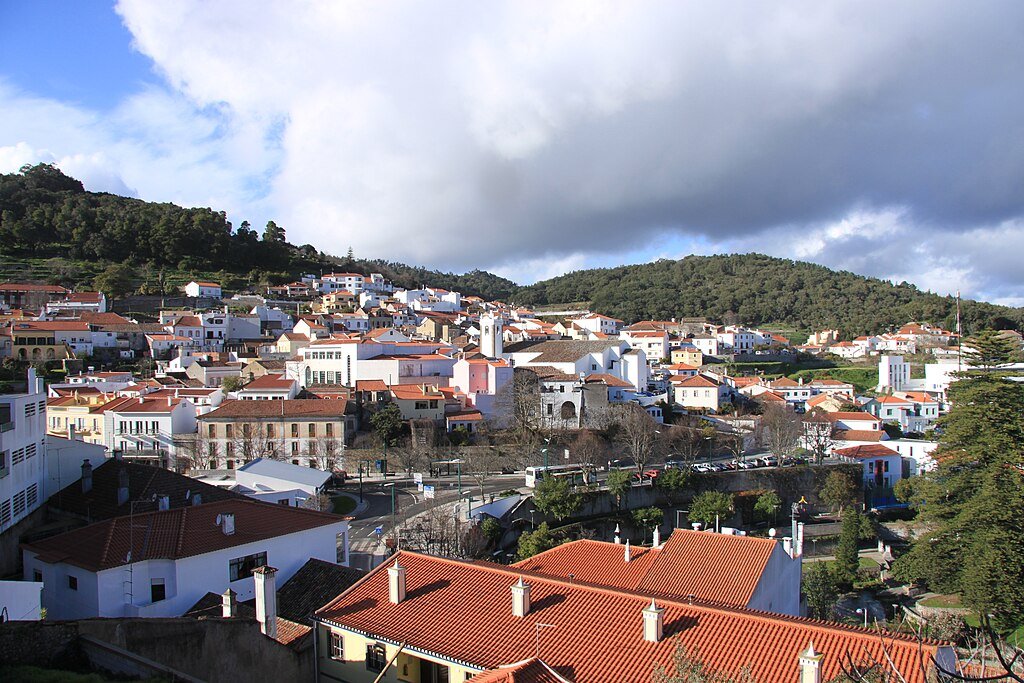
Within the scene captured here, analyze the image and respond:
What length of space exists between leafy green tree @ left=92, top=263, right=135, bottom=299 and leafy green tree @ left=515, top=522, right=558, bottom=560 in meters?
56.0

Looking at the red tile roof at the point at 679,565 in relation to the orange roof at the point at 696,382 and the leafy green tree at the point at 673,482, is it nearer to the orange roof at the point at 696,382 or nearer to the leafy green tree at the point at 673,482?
the leafy green tree at the point at 673,482

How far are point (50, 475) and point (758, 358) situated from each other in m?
72.0

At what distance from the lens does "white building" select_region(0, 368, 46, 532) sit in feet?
52.1

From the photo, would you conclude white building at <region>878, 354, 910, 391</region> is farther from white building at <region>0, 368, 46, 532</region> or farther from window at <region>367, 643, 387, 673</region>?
white building at <region>0, 368, 46, 532</region>

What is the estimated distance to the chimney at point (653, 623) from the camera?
1009cm

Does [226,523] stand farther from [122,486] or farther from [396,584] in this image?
[122,486]

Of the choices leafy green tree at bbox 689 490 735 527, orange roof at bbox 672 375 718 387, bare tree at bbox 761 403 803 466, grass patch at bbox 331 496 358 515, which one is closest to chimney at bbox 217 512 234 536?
grass patch at bbox 331 496 358 515

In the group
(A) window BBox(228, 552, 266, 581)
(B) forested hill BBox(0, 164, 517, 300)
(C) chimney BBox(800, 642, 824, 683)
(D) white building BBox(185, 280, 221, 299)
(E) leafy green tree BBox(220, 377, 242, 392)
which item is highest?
(B) forested hill BBox(0, 164, 517, 300)

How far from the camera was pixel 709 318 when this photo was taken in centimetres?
10888

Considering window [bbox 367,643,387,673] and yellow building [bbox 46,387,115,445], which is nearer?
window [bbox 367,643,387,673]

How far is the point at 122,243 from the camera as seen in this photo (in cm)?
7750

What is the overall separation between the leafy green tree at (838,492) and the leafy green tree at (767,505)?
4380 mm

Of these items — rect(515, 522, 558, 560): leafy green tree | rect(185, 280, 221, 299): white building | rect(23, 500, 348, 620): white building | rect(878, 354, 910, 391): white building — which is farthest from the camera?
rect(185, 280, 221, 299): white building

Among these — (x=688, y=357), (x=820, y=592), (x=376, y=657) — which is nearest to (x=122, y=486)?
(x=376, y=657)
